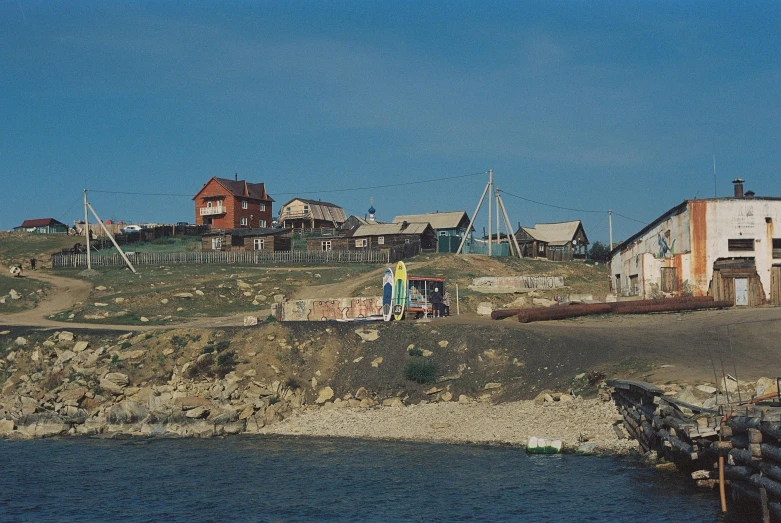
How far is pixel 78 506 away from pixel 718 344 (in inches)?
1150

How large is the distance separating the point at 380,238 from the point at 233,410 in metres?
65.7

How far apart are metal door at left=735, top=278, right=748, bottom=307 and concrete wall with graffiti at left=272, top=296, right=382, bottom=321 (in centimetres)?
2337

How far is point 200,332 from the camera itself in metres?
46.5

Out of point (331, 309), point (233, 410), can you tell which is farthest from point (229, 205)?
point (233, 410)

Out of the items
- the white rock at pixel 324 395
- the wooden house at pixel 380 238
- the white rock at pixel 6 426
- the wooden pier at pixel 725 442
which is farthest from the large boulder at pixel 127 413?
the wooden house at pixel 380 238

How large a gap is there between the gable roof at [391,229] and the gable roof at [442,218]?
9923mm

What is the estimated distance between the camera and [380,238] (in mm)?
102438

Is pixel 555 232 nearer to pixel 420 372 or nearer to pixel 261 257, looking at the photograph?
pixel 261 257

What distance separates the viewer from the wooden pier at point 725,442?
18766 millimetres

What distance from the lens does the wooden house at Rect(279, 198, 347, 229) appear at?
4988 inches

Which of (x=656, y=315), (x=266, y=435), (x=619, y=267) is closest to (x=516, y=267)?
(x=619, y=267)

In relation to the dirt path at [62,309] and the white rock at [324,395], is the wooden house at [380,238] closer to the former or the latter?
the dirt path at [62,309]

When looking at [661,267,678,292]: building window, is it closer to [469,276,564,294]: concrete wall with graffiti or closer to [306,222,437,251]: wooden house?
[469,276,564,294]: concrete wall with graffiti

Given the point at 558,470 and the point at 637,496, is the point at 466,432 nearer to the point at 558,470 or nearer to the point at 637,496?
the point at 558,470
